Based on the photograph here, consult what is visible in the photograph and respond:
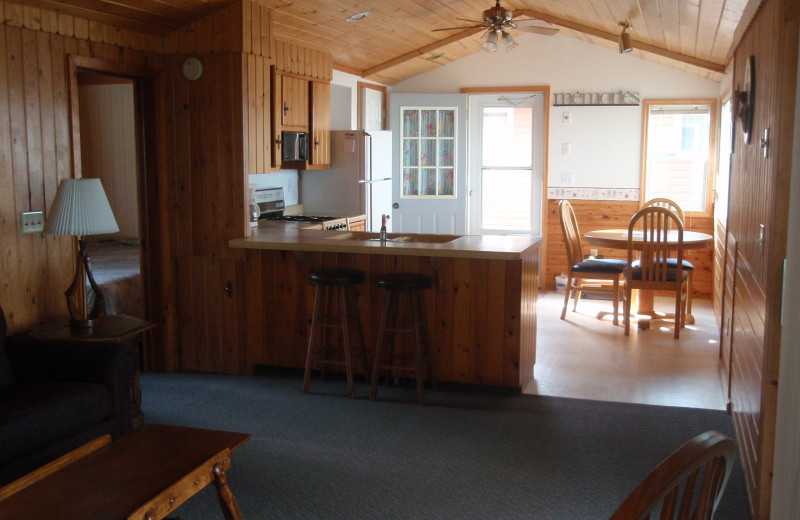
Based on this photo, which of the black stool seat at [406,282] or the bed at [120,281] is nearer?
the black stool seat at [406,282]

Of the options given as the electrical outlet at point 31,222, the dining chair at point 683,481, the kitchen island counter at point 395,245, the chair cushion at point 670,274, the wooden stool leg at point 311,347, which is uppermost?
the electrical outlet at point 31,222

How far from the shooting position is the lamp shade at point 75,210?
3.58 metres

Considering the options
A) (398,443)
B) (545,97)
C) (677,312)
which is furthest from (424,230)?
(398,443)

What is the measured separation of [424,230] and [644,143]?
2433 mm

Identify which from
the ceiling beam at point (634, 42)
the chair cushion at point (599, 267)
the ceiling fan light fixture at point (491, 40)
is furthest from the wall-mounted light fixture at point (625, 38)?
the chair cushion at point (599, 267)

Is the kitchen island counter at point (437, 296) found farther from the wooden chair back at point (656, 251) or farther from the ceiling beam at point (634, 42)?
the ceiling beam at point (634, 42)

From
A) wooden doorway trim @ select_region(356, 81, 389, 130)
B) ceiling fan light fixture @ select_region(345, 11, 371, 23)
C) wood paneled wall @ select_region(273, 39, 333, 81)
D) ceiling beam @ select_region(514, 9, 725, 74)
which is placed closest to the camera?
ceiling fan light fixture @ select_region(345, 11, 371, 23)

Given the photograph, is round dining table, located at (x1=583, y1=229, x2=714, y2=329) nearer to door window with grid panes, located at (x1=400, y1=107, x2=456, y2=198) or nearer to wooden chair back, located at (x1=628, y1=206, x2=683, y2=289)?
A: wooden chair back, located at (x1=628, y1=206, x2=683, y2=289)

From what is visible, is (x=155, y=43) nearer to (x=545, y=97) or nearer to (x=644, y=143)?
(x=545, y=97)

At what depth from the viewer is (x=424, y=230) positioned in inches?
315

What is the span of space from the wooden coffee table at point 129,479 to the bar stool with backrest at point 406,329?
168 centimetres

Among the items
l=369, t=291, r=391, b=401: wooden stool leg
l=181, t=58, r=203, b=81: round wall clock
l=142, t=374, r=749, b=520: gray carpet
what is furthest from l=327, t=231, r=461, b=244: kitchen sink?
l=181, t=58, r=203, b=81: round wall clock

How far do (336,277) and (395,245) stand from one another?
0.40 metres

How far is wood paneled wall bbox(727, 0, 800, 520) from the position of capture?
8.28 ft
